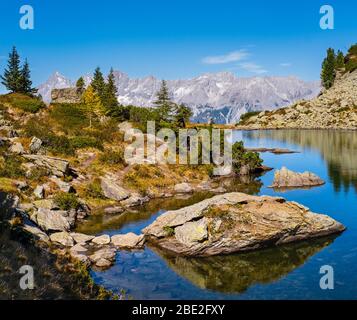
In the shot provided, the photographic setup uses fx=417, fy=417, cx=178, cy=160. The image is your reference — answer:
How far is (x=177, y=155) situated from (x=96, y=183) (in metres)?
22.0

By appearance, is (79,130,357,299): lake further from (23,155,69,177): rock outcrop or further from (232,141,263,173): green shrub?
(232,141,263,173): green shrub

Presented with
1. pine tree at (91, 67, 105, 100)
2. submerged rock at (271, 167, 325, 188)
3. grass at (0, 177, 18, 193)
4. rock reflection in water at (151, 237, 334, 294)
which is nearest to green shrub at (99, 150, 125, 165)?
grass at (0, 177, 18, 193)

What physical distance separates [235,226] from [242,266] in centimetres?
470

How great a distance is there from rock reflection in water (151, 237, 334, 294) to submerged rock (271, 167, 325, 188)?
2648 centimetres

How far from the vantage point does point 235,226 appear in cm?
3878

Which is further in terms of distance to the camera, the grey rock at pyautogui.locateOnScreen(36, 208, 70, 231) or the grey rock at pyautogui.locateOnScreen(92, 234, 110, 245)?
the grey rock at pyautogui.locateOnScreen(36, 208, 70, 231)

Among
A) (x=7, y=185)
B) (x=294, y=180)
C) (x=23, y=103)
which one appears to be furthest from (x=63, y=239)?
(x=23, y=103)

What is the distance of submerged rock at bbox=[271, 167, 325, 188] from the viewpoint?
216ft

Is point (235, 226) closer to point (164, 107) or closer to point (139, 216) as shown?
point (139, 216)

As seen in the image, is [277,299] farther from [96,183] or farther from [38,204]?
[96,183]

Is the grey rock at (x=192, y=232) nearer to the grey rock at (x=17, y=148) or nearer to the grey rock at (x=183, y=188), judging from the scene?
the grey rock at (x=183, y=188)

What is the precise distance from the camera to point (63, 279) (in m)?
26.0

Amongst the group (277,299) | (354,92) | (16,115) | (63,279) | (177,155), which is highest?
(354,92)
